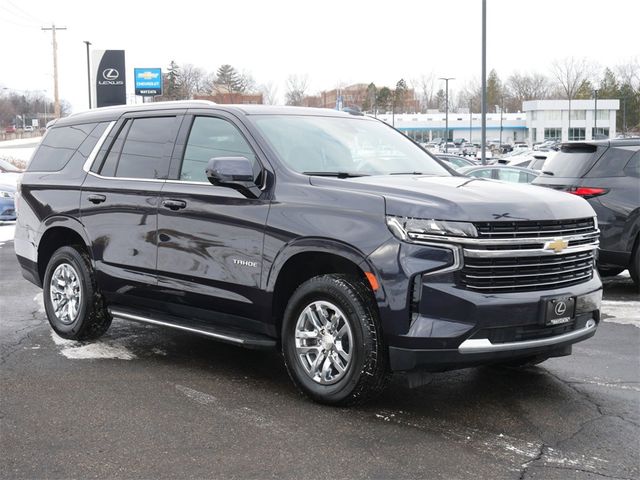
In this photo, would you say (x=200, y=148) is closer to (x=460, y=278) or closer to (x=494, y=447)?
(x=460, y=278)

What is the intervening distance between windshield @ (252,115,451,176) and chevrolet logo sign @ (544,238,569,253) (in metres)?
1.33

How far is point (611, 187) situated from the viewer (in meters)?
8.75

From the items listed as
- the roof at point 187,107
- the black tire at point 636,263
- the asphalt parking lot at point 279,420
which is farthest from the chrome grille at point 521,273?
the black tire at point 636,263

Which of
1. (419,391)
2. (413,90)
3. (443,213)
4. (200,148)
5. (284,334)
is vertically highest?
(413,90)

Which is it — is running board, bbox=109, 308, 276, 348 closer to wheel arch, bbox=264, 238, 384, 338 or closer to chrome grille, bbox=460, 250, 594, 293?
wheel arch, bbox=264, 238, 384, 338

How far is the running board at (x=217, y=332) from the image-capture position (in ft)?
17.4

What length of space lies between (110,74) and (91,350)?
33827 millimetres

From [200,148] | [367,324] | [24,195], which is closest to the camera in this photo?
[367,324]

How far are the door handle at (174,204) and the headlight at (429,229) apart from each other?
72.7 inches

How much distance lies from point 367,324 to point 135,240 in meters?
2.26

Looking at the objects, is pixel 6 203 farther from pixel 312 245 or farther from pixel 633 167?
pixel 312 245

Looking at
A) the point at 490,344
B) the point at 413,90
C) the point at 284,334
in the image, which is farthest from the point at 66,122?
→ the point at 413,90

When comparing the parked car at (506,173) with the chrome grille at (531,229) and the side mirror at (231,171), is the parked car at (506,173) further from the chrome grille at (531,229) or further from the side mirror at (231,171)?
the side mirror at (231,171)

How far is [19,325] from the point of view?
755 centimetres
